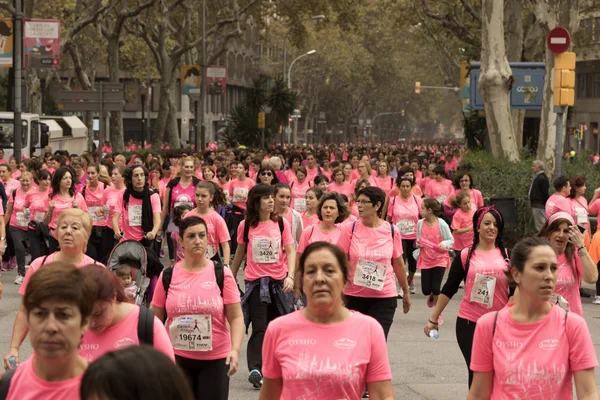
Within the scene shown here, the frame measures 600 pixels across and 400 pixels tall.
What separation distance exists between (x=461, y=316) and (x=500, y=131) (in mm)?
18391

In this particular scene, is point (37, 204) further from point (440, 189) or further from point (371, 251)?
point (371, 251)

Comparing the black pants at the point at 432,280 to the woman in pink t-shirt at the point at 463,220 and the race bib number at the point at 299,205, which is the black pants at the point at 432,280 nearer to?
the woman in pink t-shirt at the point at 463,220

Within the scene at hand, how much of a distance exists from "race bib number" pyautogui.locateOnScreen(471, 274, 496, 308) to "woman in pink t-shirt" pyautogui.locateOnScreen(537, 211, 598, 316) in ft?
1.35

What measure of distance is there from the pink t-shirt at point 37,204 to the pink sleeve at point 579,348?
36.8 ft

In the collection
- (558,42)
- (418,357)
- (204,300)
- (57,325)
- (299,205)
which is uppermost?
(558,42)

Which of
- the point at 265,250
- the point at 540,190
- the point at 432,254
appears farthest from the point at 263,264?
the point at 540,190

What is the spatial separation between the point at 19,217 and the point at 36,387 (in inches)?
491

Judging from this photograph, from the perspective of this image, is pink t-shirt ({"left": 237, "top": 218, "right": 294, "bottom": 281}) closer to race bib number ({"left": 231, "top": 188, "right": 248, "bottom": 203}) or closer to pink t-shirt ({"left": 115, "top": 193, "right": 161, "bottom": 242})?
pink t-shirt ({"left": 115, "top": 193, "right": 161, "bottom": 242})

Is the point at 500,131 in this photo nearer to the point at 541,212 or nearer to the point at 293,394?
the point at 541,212

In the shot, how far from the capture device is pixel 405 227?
1570 centimetres

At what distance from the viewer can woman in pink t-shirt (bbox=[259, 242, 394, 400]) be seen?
4801 mm

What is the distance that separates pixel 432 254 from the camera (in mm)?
13695

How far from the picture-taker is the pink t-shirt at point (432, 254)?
44.9ft

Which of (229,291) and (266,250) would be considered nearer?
(229,291)
